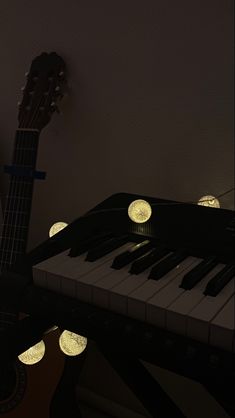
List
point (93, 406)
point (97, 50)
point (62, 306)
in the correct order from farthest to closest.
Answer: point (93, 406) < point (97, 50) < point (62, 306)

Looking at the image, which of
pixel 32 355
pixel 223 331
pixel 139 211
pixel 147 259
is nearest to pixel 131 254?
pixel 147 259

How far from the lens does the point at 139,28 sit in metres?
1.10

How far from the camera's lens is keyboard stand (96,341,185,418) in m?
0.84

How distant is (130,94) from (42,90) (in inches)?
9.5

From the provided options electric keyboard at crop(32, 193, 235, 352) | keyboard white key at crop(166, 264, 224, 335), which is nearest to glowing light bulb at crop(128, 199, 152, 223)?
electric keyboard at crop(32, 193, 235, 352)

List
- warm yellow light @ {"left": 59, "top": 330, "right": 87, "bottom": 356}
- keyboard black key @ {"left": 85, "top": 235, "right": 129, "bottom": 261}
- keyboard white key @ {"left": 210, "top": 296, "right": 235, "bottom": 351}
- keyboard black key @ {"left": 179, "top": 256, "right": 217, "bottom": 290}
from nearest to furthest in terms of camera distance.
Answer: keyboard white key @ {"left": 210, "top": 296, "right": 235, "bottom": 351} < keyboard black key @ {"left": 179, "top": 256, "right": 217, "bottom": 290} < keyboard black key @ {"left": 85, "top": 235, "right": 129, "bottom": 261} < warm yellow light @ {"left": 59, "top": 330, "right": 87, "bottom": 356}

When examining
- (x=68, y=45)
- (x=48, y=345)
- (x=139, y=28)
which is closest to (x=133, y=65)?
(x=139, y=28)

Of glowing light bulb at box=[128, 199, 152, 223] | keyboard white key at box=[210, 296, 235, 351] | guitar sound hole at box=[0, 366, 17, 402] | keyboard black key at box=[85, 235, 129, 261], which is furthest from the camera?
guitar sound hole at box=[0, 366, 17, 402]

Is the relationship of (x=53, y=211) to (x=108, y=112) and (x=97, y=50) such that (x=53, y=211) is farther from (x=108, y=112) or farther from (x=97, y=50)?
(x=97, y=50)

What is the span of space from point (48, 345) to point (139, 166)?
→ 1.82 feet

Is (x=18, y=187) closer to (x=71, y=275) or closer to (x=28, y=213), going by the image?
(x=28, y=213)

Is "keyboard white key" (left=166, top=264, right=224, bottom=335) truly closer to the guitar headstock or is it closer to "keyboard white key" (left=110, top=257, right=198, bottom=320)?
"keyboard white key" (left=110, top=257, right=198, bottom=320)

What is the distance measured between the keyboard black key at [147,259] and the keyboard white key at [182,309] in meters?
0.10

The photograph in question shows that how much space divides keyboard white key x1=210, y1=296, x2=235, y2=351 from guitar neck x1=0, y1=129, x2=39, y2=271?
0.71 m
